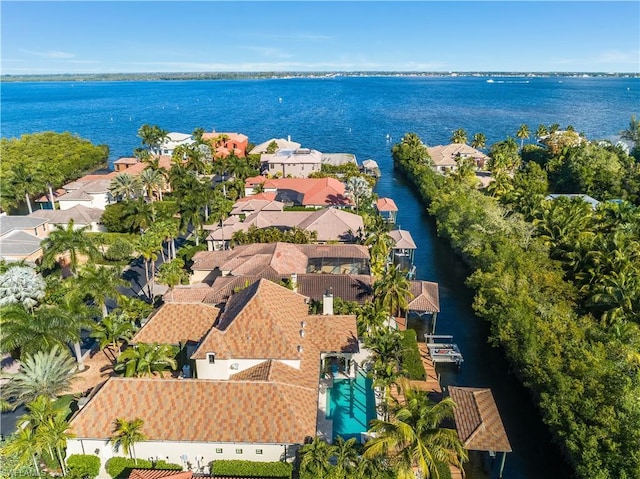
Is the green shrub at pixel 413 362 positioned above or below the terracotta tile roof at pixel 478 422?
below

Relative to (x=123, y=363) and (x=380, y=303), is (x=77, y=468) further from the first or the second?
(x=380, y=303)

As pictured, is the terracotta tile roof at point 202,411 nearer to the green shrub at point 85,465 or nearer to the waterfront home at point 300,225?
the green shrub at point 85,465

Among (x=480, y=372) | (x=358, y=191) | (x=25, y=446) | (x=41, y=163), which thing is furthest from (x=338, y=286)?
(x=41, y=163)

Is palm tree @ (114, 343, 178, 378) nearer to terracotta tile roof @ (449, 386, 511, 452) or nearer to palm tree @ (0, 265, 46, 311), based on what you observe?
palm tree @ (0, 265, 46, 311)

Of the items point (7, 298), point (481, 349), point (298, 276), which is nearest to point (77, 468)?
point (7, 298)

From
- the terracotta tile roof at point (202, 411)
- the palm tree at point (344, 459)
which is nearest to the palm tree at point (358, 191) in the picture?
the terracotta tile roof at point (202, 411)

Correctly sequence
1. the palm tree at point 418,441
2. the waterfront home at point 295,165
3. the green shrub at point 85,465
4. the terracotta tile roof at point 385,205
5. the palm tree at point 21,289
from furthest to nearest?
the waterfront home at point 295,165, the terracotta tile roof at point 385,205, the palm tree at point 21,289, the green shrub at point 85,465, the palm tree at point 418,441
